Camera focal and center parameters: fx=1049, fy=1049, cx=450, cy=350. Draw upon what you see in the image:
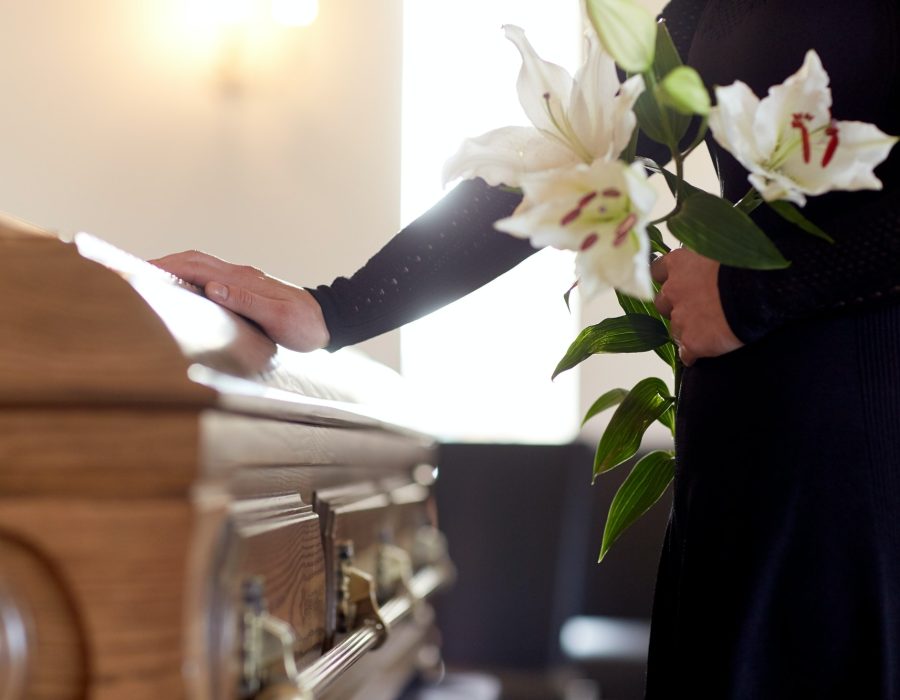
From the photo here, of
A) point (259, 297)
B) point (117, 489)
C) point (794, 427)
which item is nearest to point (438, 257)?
point (259, 297)

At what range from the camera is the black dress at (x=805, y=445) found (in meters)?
0.79

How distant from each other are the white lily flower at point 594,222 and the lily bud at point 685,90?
0.05 m

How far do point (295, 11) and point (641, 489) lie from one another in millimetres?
2806

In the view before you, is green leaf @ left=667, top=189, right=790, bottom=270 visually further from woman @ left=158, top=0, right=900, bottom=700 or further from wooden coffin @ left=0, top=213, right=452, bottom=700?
wooden coffin @ left=0, top=213, right=452, bottom=700

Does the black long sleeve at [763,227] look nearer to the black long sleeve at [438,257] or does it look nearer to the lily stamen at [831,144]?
the black long sleeve at [438,257]

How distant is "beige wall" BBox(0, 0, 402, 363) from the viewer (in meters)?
3.47

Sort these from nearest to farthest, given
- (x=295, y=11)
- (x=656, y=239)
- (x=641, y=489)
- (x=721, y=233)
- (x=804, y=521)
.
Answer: (x=721, y=233) → (x=804, y=521) → (x=656, y=239) → (x=641, y=489) → (x=295, y=11)

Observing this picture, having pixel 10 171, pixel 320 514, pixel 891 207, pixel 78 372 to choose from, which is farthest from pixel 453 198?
pixel 10 171

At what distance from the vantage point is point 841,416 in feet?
2.65

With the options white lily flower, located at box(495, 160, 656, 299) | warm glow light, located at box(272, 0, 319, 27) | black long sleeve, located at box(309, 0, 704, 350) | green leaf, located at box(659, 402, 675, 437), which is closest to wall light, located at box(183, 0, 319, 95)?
warm glow light, located at box(272, 0, 319, 27)

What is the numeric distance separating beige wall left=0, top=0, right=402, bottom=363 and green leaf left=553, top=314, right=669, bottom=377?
2560 mm

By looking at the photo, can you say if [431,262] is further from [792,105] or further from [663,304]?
[792,105]

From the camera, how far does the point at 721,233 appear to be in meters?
0.70

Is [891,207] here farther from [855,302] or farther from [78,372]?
[78,372]
